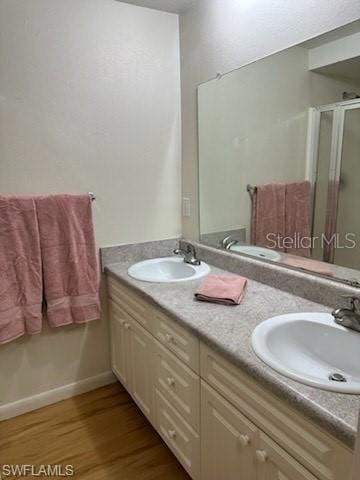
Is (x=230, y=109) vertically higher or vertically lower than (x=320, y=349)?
higher

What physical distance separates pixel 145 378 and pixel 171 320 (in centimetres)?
51

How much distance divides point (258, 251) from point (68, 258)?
1.04 m

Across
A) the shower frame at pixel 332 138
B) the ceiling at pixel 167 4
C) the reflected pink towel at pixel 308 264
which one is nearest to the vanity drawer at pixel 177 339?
the reflected pink towel at pixel 308 264

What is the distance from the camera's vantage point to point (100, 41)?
185 cm

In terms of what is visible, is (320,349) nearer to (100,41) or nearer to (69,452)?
(69,452)

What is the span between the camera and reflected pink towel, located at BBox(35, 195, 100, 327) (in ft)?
5.94

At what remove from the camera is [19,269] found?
177cm

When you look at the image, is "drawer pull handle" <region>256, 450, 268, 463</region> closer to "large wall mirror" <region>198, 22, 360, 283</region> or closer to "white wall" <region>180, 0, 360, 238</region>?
"large wall mirror" <region>198, 22, 360, 283</region>

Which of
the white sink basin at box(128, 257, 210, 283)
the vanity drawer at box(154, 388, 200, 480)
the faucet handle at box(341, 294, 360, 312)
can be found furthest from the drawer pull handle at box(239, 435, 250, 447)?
the white sink basin at box(128, 257, 210, 283)


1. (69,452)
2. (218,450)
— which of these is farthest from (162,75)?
(69,452)

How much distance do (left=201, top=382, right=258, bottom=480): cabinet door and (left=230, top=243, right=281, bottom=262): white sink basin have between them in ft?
2.39

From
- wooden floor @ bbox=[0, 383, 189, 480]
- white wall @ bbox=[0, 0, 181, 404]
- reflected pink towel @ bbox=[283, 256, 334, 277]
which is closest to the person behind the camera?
reflected pink towel @ bbox=[283, 256, 334, 277]

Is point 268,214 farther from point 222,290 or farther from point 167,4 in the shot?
point 167,4

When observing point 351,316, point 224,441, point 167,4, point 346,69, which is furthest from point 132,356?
point 167,4
